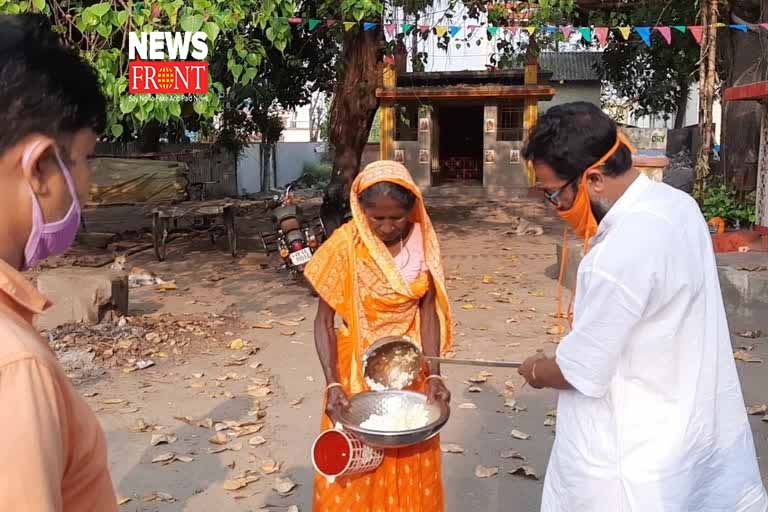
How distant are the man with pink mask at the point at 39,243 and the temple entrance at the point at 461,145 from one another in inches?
914

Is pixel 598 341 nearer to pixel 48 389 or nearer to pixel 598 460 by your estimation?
pixel 598 460

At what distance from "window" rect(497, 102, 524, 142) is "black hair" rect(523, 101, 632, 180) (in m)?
18.2

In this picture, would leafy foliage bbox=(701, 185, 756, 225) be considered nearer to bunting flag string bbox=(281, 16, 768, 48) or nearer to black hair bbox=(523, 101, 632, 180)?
bunting flag string bbox=(281, 16, 768, 48)

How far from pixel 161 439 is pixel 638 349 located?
136 inches

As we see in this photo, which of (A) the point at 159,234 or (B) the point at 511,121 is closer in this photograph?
(A) the point at 159,234

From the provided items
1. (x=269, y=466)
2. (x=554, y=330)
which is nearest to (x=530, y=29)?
(x=554, y=330)

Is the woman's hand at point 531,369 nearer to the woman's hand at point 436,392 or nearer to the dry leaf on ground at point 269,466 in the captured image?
the woman's hand at point 436,392

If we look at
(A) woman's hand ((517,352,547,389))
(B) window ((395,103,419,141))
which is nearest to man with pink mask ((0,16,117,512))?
(A) woman's hand ((517,352,547,389))

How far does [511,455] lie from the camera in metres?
4.26

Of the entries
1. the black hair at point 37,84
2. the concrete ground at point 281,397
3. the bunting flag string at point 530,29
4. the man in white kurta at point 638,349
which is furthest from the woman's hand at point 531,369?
the bunting flag string at point 530,29

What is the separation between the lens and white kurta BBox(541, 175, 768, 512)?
1872mm

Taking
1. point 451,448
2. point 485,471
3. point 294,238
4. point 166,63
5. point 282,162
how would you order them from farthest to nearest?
point 282,162 → point 294,238 → point 166,63 → point 451,448 → point 485,471

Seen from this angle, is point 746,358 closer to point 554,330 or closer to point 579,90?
point 554,330

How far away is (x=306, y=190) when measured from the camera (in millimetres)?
23828
